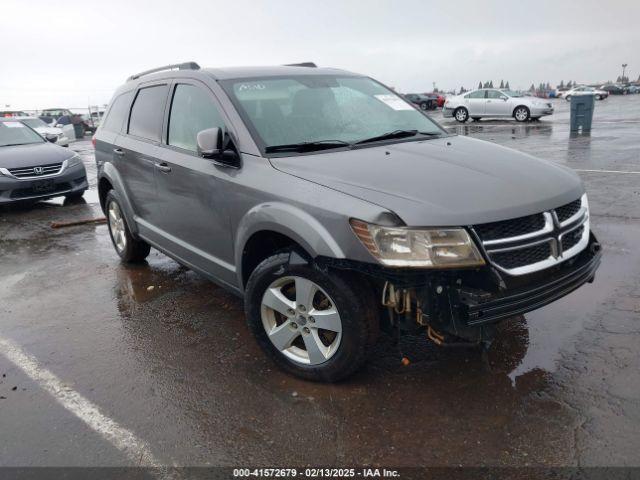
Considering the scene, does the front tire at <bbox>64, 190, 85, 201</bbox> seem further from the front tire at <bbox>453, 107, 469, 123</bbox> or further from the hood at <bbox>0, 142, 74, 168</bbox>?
the front tire at <bbox>453, 107, 469, 123</bbox>

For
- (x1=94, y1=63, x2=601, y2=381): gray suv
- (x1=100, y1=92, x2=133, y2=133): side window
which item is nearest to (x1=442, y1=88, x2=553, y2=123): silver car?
(x1=94, y1=63, x2=601, y2=381): gray suv

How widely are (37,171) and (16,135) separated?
1.61 m

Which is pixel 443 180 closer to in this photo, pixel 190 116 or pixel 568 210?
pixel 568 210

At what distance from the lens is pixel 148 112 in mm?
4773

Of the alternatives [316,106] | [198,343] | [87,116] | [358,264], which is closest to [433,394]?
[358,264]

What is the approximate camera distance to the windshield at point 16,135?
980cm

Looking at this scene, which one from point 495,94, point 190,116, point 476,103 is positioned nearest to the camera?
point 190,116

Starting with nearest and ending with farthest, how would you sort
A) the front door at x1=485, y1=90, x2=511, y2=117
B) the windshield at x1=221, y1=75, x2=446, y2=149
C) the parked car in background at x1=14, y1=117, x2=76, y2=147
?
1. the windshield at x1=221, y1=75, x2=446, y2=149
2. the parked car in background at x1=14, y1=117, x2=76, y2=147
3. the front door at x1=485, y1=90, x2=511, y2=117

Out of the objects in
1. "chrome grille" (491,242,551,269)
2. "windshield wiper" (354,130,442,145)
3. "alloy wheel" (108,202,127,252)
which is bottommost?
"alloy wheel" (108,202,127,252)

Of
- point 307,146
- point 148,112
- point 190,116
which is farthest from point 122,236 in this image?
point 307,146

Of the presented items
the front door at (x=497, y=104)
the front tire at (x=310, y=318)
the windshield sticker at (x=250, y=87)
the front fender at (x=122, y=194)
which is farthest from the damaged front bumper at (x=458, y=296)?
the front door at (x=497, y=104)

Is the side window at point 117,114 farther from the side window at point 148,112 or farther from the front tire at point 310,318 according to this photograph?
the front tire at point 310,318

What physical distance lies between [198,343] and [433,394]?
5.62ft

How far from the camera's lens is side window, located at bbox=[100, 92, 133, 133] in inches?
208
